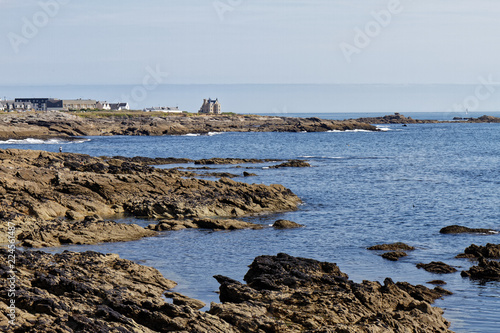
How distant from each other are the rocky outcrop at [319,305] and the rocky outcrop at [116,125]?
10072cm

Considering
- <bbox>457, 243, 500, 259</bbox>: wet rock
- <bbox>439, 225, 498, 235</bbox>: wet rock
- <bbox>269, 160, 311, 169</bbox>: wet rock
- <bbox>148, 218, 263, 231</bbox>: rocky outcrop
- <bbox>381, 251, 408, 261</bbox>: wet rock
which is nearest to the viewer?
<bbox>457, 243, 500, 259</bbox>: wet rock

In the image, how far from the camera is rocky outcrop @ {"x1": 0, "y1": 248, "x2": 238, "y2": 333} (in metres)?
13.9

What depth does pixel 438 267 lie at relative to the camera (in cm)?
2333

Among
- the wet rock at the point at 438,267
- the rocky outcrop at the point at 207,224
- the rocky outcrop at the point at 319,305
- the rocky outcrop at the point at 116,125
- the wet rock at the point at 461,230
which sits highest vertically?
the rocky outcrop at the point at 116,125

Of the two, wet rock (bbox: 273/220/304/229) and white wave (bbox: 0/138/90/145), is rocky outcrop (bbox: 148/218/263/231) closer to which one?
wet rock (bbox: 273/220/304/229)

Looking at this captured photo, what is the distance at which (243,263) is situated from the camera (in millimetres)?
24438

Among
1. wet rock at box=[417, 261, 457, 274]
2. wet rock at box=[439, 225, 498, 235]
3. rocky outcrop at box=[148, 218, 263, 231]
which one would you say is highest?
wet rock at box=[439, 225, 498, 235]

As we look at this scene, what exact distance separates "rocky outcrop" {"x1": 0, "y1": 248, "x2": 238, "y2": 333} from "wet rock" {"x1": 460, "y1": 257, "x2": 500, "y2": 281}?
10924mm

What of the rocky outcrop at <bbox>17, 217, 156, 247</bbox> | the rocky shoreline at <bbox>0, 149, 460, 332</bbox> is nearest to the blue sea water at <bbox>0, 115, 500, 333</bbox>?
the rocky outcrop at <bbox>17, 217, 156, 247</bbox>

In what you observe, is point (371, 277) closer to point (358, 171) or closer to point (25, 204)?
point (25, 204)

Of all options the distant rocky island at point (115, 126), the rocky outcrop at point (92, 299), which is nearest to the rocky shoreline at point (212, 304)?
the rocky outcrop at point (92, 299)

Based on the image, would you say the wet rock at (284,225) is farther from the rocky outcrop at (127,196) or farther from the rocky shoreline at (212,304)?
the rocky shoreline at (212,304)

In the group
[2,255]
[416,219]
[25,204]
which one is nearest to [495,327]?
[2,255]

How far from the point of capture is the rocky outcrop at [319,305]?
1491 cm
